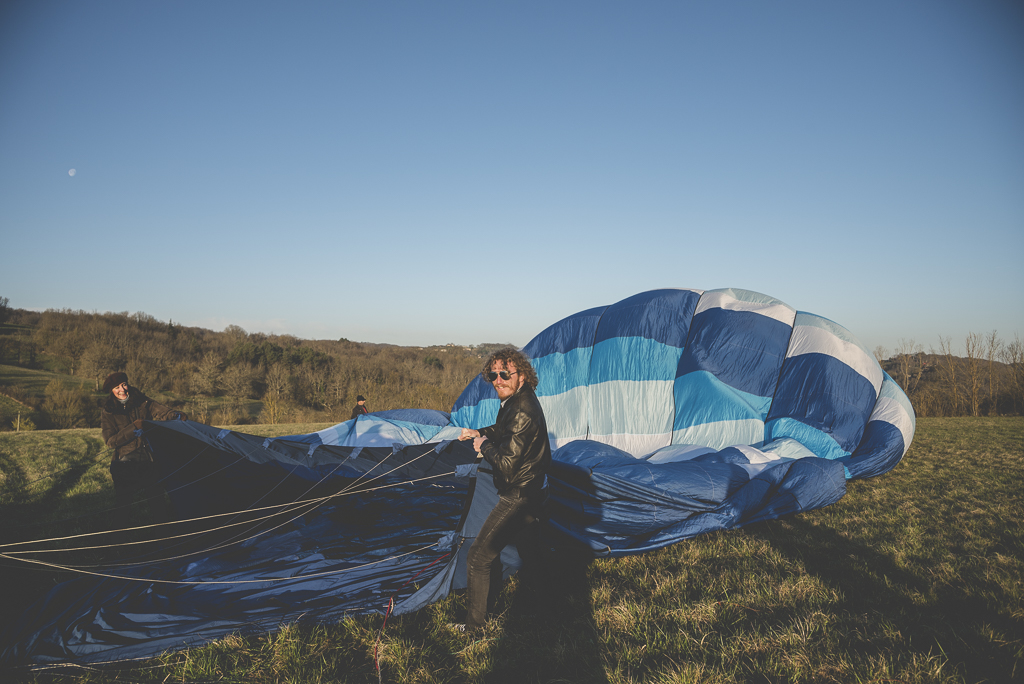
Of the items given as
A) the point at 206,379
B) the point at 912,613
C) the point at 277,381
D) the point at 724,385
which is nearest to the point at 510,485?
the point at 912,613

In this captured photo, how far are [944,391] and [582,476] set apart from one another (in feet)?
64.1

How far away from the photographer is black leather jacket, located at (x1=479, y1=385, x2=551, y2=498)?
7.69 ft

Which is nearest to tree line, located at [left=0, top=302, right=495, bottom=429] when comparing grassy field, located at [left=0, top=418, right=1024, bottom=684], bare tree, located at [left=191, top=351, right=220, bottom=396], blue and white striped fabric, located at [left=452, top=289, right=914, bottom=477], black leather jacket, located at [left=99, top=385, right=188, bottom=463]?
bare tree, located at [left=191, top=351, right=220, bottom=396]

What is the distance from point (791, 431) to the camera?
17.1 feet

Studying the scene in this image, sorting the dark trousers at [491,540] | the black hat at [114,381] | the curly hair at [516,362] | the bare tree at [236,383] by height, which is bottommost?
the bare tree at [236,383]

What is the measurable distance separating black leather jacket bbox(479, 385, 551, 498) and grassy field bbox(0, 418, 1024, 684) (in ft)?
2.45

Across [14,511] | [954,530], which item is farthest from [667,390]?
[14,511]

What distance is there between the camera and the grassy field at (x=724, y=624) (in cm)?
215

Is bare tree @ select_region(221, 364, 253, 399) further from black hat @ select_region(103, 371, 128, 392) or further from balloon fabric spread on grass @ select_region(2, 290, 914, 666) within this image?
black hat @ select_region(103, 371, 128, 392)

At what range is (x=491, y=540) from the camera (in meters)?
2.37

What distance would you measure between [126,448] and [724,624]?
453cm

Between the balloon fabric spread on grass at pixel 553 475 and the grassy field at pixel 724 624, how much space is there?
189 millimetres

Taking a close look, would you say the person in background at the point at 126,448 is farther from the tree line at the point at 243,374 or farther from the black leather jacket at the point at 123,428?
the tree line at the point at 243,374

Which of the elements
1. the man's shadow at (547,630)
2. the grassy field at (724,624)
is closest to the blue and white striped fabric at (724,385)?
the grassy field at (724,624)
